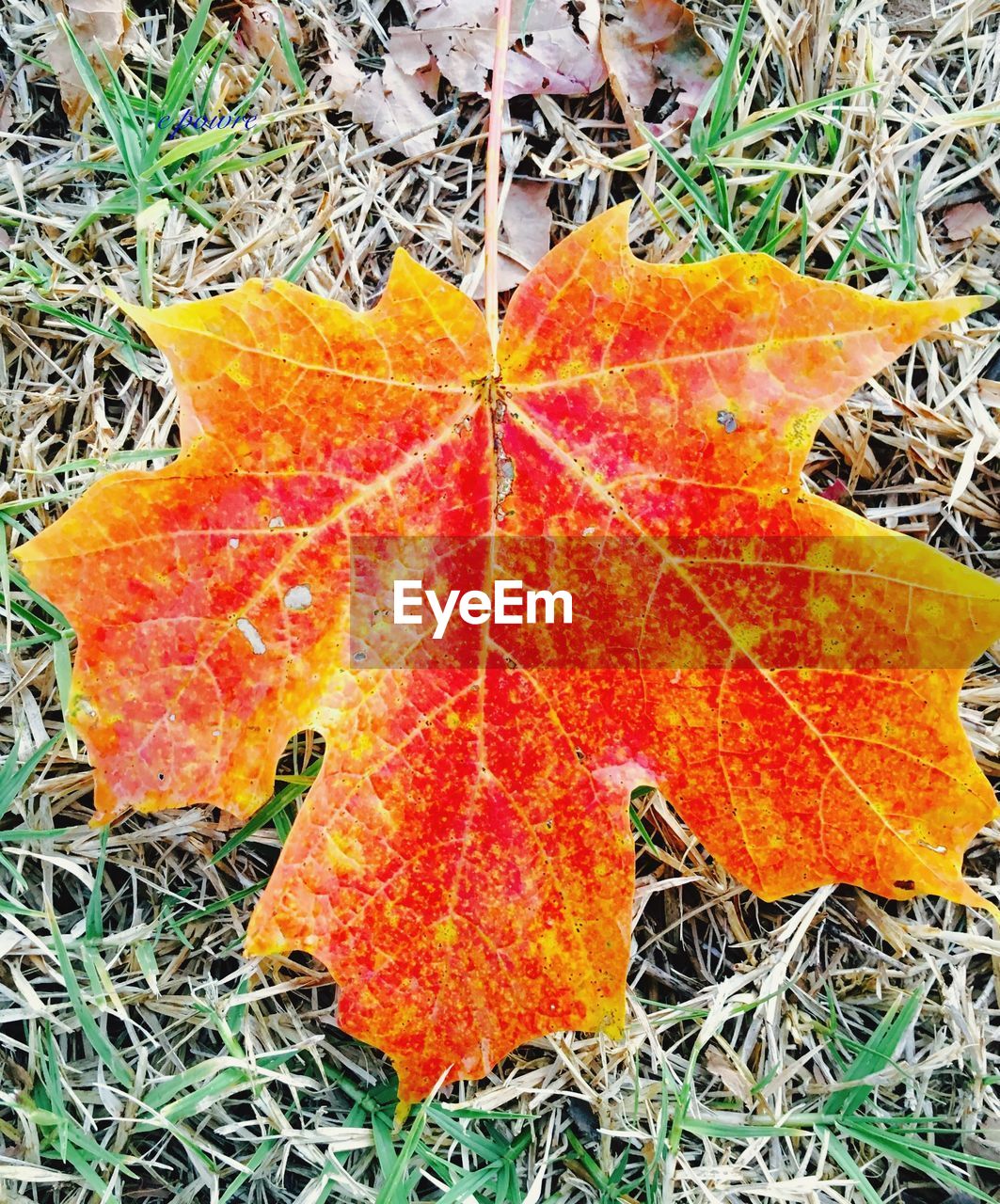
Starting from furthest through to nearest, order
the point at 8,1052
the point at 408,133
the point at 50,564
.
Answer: the point at 408,133, the point at 8,1052, the point at 50,564

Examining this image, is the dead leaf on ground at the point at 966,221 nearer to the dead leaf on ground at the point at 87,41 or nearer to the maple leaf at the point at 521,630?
the maple leaf at the point at 521,630

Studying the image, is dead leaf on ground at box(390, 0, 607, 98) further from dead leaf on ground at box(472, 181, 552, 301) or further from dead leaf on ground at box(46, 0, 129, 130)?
dead leaf on ground at box(46, 0, 129, 130)

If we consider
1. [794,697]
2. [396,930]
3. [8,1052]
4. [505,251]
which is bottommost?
[8,1052]

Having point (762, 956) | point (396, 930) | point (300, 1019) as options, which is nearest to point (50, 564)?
point (396, 930)

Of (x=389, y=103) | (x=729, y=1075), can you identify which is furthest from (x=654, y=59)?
(x=729, y=1075)

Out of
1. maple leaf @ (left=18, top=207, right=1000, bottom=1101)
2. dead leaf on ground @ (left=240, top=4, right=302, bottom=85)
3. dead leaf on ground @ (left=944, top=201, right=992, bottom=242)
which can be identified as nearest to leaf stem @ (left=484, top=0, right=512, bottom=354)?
maple leaf @ (left=18, top=207, right=1000, bottom=1101)

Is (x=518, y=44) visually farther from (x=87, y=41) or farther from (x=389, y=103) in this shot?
(x=87, y=41)

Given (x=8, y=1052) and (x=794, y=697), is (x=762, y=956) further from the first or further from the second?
(x=8, y=1052)
